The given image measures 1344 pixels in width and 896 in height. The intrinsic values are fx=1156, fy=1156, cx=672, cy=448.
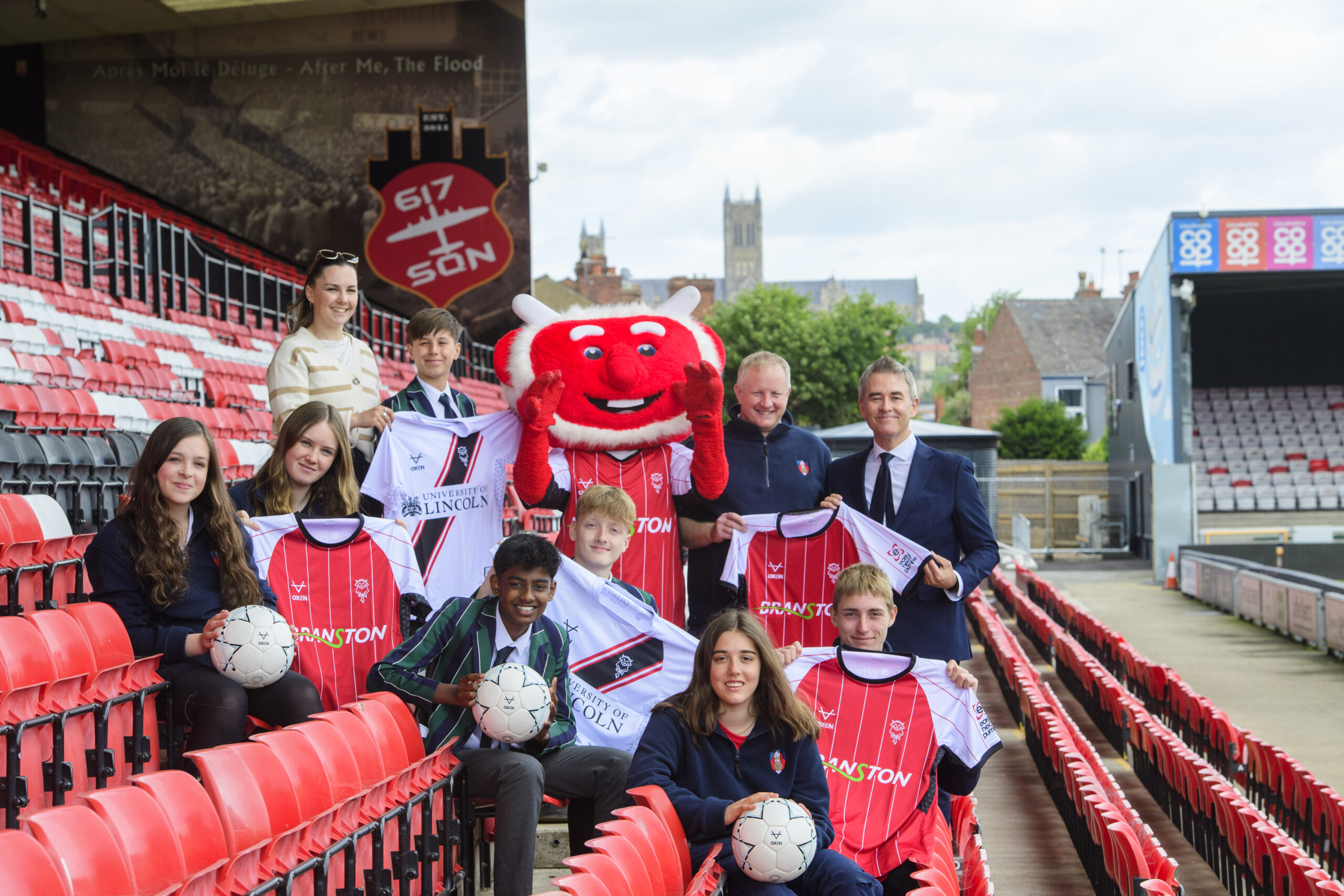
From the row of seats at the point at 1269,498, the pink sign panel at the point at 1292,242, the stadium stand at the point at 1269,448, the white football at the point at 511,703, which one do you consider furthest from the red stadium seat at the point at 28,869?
the stadium stand at the point at 1269,448

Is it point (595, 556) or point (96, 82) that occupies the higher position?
point (96, 82)

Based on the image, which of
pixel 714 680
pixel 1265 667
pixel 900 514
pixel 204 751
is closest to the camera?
pixel 204 751

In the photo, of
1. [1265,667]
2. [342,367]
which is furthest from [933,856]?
[1265,667]

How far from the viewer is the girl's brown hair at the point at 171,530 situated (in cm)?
352

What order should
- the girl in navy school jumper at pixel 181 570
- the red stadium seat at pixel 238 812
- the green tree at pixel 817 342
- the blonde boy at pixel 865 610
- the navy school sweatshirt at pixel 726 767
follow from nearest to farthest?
the red stadium seat at pixel 238 812
the navy school sweatshirt at pixel 726 767
the girl in navy school jumper at pixel 181 570
the blonde boy at pixel 865 610
the green tree at pixel 817 342

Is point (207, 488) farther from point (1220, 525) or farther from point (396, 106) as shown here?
point (1220, 525)

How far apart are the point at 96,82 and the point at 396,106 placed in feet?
14.7

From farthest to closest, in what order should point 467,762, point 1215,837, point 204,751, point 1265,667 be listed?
point 1265,667 → point 1215,837 → point 467,762 → point 204,751

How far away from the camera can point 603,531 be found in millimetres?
3951

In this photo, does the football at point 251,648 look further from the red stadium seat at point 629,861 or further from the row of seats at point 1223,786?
the row of seats at point 1223,786

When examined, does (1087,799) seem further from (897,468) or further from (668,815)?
(668,815)

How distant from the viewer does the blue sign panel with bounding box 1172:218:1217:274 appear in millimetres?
18266

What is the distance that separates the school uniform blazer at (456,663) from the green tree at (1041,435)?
3540 cm

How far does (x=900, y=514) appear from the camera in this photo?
4320 mm
